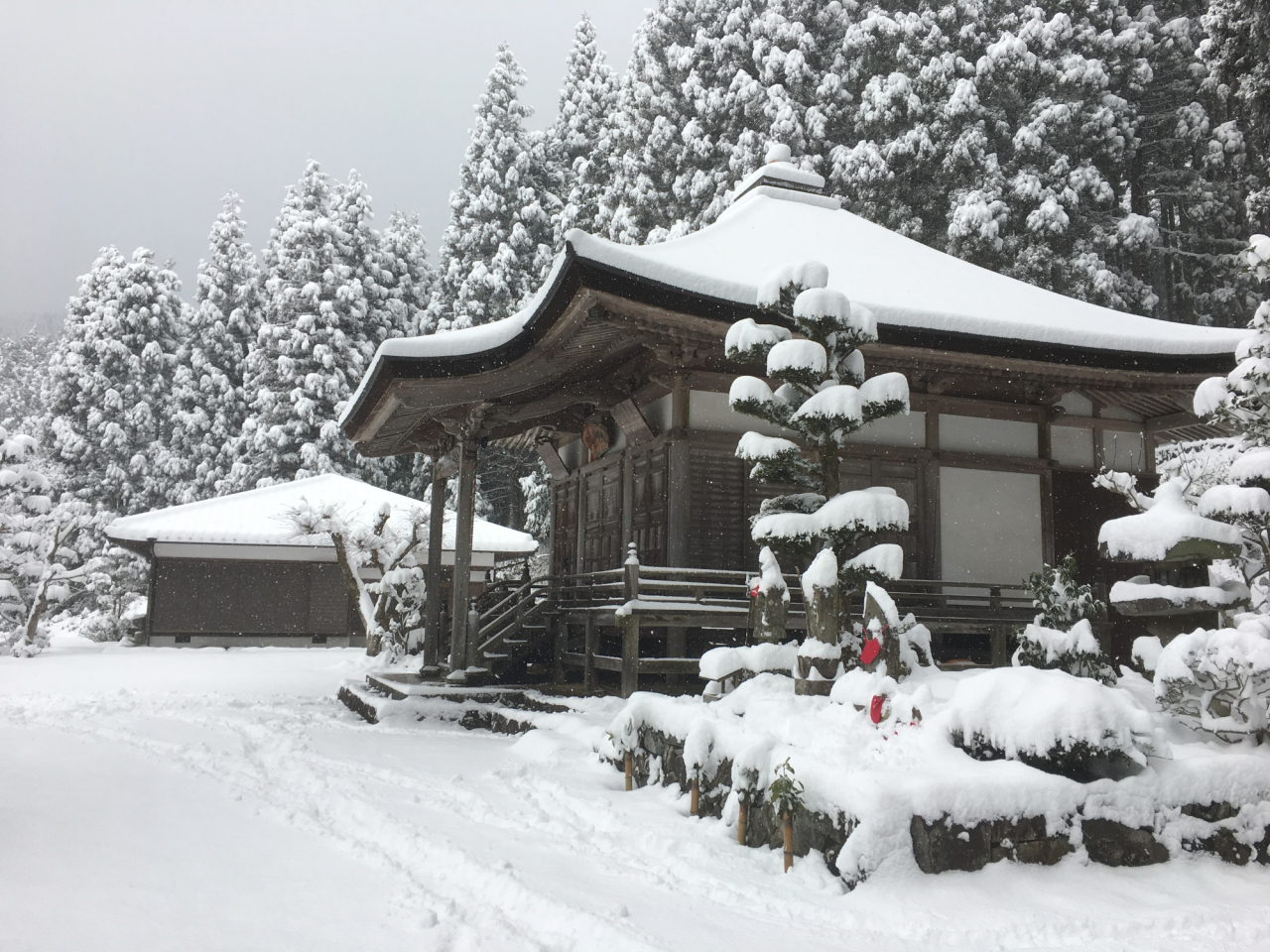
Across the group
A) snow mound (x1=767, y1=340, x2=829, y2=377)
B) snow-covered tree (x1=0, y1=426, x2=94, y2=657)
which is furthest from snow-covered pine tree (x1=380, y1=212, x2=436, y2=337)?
snow mound (x1=767, y1=340, x2=829, y2=377)

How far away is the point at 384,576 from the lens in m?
19.0

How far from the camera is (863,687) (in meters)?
6.80

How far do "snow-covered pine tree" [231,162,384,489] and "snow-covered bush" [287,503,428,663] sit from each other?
1425 centimetres

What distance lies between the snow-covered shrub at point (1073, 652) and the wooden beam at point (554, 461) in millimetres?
10210

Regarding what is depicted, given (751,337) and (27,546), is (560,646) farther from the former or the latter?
(27,546)

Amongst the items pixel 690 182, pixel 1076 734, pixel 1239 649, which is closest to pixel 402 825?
pixel 1076 734

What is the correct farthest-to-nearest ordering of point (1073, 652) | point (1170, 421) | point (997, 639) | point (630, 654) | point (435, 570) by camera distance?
point (1170, 421)
point (435, 570)
point (997, 639)
point (630, 654)
point (1073, 652)

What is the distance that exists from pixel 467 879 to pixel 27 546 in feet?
79.0

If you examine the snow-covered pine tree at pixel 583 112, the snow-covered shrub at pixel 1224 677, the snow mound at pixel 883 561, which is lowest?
the snow-covered shrub at pixel 1224 677

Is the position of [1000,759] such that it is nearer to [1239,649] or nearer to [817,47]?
[1239,649]

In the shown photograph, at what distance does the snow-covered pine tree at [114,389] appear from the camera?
37.4m

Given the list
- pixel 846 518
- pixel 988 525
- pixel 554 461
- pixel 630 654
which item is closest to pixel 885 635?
pixel 846 518

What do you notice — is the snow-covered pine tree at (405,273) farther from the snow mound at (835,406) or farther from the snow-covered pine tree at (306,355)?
the snow mound at (835,406)

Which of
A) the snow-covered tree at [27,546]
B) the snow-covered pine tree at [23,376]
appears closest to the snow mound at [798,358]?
the snow-covered tree at [27,546]
